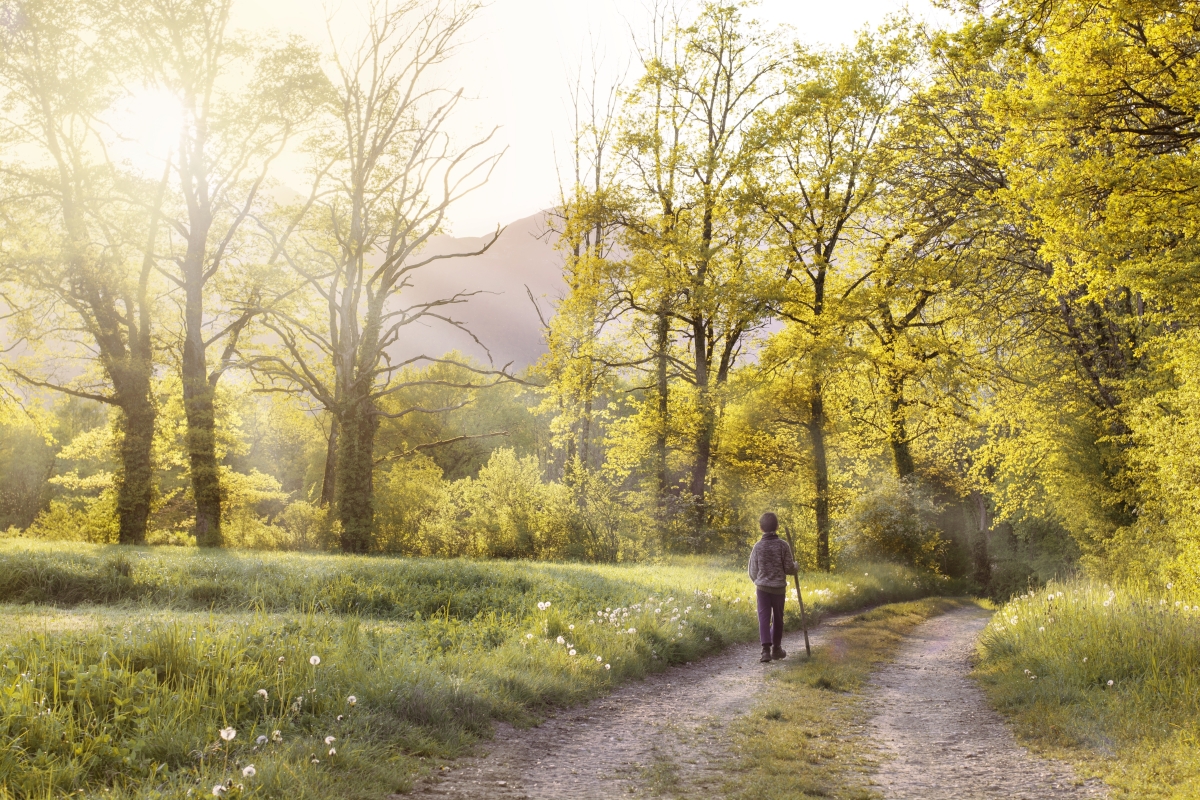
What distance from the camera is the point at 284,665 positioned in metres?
5.99

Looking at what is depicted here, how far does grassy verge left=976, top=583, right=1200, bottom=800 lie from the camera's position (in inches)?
221

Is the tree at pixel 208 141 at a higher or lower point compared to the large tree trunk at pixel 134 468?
higher

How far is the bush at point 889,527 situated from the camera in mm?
27844

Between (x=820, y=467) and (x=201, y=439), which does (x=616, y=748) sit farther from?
(x=201, y=439)

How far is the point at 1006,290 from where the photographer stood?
18.8 metres

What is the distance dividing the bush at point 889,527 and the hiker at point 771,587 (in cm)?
1862

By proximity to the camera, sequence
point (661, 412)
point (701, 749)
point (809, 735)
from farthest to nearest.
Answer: point (661, 412) < point (809, 735) < point (701, 749)

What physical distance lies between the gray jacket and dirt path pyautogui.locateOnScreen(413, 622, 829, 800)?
1839mm

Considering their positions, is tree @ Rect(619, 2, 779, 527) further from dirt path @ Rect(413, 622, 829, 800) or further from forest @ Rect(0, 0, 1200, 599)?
dirt path @ Rect(413, 622, 829, 800)

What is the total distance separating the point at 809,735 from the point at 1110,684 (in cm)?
325

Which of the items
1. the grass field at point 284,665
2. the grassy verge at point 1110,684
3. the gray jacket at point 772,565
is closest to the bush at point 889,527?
the grass field at point 284,665

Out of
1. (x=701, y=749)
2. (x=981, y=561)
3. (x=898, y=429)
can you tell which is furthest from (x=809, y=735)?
(x=981, y=561)

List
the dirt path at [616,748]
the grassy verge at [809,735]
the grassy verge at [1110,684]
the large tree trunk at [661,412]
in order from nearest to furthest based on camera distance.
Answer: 1. the dirt path at [616,748]
2. the grassy verge at [809,735]
3. the grassy verge at [1110,684]
4. the large tree trunk at [661,412]

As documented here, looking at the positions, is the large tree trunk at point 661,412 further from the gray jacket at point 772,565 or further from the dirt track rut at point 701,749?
the dirt track rut at point 701,749
